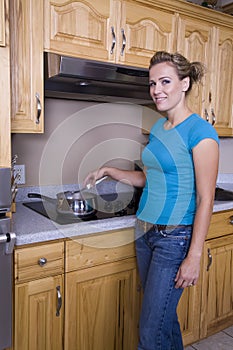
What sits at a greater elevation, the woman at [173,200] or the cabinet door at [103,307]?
the woman at [173,200]

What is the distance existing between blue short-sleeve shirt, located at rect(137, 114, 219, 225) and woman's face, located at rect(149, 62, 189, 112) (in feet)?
0.29

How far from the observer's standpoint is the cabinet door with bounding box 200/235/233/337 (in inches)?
78.7

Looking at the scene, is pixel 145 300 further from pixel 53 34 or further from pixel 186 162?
pixel 53 34

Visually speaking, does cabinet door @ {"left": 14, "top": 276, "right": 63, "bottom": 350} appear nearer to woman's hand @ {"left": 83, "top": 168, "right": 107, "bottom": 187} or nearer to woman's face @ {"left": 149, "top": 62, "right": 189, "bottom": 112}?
woman's hand @ {"left": 83, "top": 168, "right": 107, "bottom": 187}

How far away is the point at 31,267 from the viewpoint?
1.35 m

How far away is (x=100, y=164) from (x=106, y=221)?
2.42ft

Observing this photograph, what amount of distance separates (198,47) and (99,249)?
1.43m

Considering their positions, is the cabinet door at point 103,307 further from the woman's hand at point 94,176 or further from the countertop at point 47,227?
the woman's hand at point 94,176

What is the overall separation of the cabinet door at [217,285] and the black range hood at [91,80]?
38.9 inches

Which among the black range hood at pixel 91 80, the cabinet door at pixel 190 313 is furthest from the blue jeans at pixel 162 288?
the black range hood at pixel 91 80

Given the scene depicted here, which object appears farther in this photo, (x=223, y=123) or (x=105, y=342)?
(x=223, y=123)

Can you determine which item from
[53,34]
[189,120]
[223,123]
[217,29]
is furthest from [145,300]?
[217,29]

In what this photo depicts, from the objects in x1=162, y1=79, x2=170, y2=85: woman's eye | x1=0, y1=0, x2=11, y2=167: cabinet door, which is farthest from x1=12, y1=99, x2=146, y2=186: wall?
x1=162, y1=79, x2=170, y2=85: woman's eye

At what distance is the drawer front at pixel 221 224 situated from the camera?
1.96 meters
